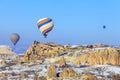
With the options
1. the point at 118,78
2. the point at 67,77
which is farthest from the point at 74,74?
the point at 118,78

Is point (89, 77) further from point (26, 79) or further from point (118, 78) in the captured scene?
point (26, 79)

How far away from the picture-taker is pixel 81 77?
172125mm

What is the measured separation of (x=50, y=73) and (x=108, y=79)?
26.1 m

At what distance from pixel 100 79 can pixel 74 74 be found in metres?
11.2

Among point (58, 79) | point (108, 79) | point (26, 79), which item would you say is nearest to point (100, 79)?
point (108, 79)

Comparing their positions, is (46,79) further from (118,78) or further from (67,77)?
(118,78)

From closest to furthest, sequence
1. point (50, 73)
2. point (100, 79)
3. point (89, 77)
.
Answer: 1. point (89, 77)
2. point (100, 79)
3. point (50, 73)

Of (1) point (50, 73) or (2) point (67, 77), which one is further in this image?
(1) point (50, 73)

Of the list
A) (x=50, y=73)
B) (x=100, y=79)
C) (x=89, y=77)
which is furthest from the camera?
(x=50, y=73)

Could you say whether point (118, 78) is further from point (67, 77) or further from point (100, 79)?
point (67, 77)

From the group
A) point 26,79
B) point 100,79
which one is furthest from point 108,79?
point 26,79

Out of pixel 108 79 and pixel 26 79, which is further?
pixel 26 79

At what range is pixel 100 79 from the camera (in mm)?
179625

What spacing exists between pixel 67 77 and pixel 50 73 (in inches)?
727
